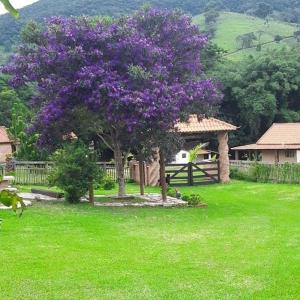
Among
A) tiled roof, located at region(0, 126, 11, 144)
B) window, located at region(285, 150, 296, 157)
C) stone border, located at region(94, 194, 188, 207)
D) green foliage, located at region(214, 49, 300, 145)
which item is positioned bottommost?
stone border, located at region(94, 194, 188, 207)

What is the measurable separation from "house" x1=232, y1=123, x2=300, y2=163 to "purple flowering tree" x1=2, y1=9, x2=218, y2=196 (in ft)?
77.2

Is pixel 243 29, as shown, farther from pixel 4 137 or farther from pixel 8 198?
pixel 8 198

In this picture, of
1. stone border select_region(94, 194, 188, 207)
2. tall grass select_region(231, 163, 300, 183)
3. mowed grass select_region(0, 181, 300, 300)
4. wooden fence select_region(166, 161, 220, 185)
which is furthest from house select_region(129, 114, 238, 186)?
mowed grass select_region(0, 181, 300, 300)

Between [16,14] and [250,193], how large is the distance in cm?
2218

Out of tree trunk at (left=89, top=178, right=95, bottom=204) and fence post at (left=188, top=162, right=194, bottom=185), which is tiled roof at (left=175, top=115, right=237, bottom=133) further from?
tree trunk at (left=89, top=178, right=95, bottom=204)

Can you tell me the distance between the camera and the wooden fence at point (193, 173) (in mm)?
28094

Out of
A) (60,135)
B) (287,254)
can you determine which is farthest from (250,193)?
(287,254)

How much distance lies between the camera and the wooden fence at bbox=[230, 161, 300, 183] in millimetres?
27953

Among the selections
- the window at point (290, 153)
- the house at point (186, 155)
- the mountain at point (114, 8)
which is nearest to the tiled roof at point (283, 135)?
the window at point (290, 153)

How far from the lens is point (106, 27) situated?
17406 millimetres

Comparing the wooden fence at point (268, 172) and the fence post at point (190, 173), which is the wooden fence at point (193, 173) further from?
the wooden fence at point (268, 172)

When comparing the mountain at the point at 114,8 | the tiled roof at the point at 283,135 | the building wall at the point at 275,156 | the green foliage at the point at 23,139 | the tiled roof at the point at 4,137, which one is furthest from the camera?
the mountain at the point at 114,8

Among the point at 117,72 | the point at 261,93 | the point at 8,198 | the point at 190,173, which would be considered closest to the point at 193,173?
the point at 190,173

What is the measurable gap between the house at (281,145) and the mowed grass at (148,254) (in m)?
24.7
